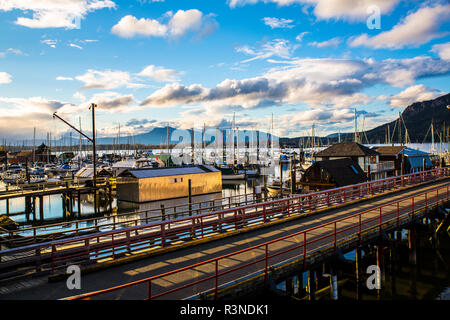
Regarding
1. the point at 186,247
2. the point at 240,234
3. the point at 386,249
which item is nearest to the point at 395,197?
the point at 386,249

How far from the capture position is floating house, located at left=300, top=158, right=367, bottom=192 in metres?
33.4

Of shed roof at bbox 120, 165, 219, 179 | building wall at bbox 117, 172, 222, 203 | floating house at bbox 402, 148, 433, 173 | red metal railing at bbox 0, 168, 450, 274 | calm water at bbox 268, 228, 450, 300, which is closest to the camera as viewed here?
red metal railing at bbox 0, 168, 450, 274

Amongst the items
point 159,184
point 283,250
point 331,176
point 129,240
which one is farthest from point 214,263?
point 159,184

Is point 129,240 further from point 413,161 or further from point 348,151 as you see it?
point 413,161

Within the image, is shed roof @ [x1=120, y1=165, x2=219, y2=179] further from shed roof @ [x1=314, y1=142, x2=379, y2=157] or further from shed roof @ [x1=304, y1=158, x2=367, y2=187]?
shed roof @ [x1=314, y1=142, x2=379, y2=157]

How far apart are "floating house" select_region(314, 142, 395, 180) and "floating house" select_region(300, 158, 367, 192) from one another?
755cm

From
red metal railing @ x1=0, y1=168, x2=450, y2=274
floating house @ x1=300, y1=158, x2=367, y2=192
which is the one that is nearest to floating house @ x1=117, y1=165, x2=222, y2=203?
floating house @ x1=300, y1=158, x2=367, y2=192

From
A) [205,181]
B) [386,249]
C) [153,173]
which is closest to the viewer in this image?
[386,249]

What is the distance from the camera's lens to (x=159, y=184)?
39.3 metres

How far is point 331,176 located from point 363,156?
13.2 meters

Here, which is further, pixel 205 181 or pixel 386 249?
pixel 205 181

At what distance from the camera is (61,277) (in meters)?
8.94

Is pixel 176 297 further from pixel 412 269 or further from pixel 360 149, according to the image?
pixel 360 149
